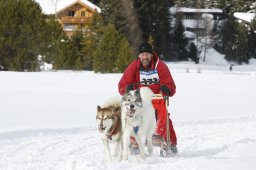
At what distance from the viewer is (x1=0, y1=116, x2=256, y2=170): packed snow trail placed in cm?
665

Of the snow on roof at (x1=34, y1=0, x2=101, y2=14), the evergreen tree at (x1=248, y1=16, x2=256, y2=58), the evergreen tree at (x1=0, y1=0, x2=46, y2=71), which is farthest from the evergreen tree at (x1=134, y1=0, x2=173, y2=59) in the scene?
the evergreen tree at (x1=0, y1=0, x2=46, y2=71)

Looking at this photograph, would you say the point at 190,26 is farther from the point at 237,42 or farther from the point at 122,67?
the point at 122,67

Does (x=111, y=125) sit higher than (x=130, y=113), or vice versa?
(x=130, y=113)

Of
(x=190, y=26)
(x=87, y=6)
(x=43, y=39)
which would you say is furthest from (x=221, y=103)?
(x=190, y=26)

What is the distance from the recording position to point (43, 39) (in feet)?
Answer: 125

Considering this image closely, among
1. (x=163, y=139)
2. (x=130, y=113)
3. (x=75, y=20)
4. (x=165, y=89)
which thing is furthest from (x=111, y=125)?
(x=75, y=20)

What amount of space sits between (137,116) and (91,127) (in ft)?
14.6

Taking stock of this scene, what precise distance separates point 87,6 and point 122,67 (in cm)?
3312

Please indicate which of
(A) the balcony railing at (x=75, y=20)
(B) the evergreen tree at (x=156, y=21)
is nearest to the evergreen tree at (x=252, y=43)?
(B) the evergreen tree at (x=156, y=21)

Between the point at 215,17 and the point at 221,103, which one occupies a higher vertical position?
the point at 215,17

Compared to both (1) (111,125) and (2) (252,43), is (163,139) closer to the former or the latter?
(1) (111,125)

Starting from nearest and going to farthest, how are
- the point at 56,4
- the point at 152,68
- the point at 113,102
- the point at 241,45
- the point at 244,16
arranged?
A: the point at 113,102 < the point at 152,68 < the point at 56,4 < the point at 241,45 < the point at 244,16

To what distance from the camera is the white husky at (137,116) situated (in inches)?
268

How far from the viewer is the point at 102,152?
8.15 metres
